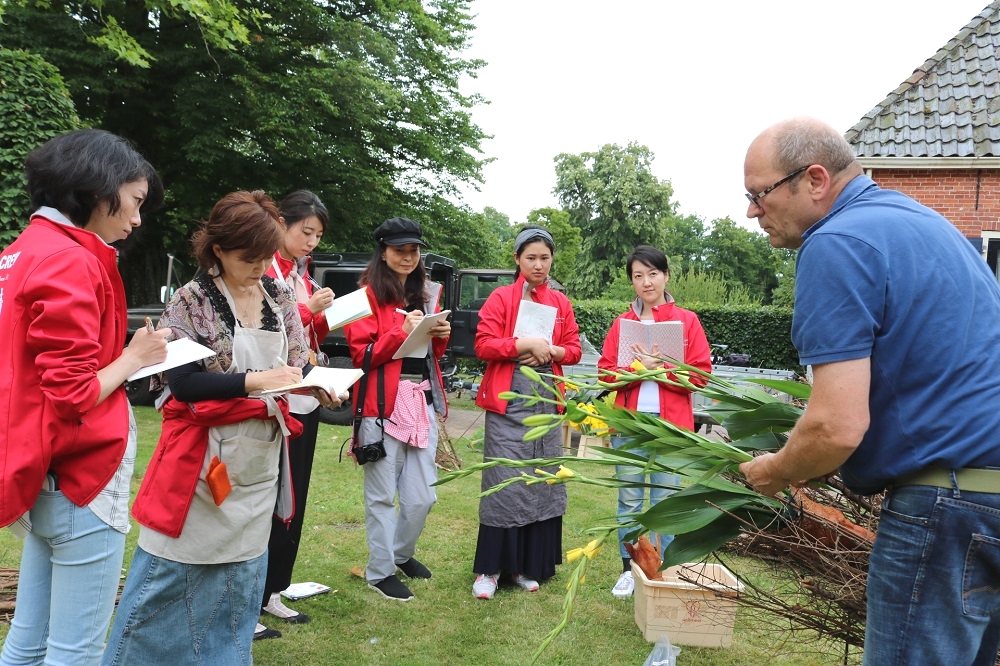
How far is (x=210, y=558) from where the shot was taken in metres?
2.49

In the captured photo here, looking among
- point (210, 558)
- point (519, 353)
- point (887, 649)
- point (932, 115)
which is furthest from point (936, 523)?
point (932, 115)

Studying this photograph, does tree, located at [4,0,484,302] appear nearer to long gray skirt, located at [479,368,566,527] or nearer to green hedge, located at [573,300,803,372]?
green hedge, located at [573,300,803,372]

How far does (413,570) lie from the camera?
4.69 m

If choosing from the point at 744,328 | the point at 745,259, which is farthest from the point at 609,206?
the point at 744,328

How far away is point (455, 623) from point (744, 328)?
16.2m

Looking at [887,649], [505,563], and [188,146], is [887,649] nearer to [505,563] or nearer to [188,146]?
[505,563]

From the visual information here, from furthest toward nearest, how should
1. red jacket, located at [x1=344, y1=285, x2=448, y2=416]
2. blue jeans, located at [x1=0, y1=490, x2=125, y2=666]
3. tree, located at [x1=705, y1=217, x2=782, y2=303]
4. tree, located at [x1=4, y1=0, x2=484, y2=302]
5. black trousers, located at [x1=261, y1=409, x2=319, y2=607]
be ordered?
tree, located at [x1=705, y1=217, x2=782, y2=303] → tree, located at [x1=4, y1=0, x2=484, y2=302] → red jacket, located at [x1=344, y1=285, x2=448, y2=416] → black trousers, located at [x1=261, y1=409, x2=319, y2=607] → blue jeans, located at [x1=0, y1=490, x2=125, y2=666]

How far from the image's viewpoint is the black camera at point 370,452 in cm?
418

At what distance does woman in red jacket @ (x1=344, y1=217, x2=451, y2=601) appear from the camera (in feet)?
13.9

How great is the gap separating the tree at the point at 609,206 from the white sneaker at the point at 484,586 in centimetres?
4917

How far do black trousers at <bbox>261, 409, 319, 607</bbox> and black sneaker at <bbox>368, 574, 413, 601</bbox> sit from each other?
56cm

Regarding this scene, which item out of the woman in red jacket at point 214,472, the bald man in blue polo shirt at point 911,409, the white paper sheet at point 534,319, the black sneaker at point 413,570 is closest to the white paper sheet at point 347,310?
the white paper sheet at point 534,319

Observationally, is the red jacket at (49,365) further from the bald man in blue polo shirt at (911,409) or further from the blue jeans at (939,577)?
the blue jeans at (939,577)

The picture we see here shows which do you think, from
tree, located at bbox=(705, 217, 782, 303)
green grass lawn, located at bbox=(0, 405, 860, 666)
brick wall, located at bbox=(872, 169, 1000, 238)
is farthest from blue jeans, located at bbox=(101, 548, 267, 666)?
tree, located at bbox=(705, 217, 782, 303)
